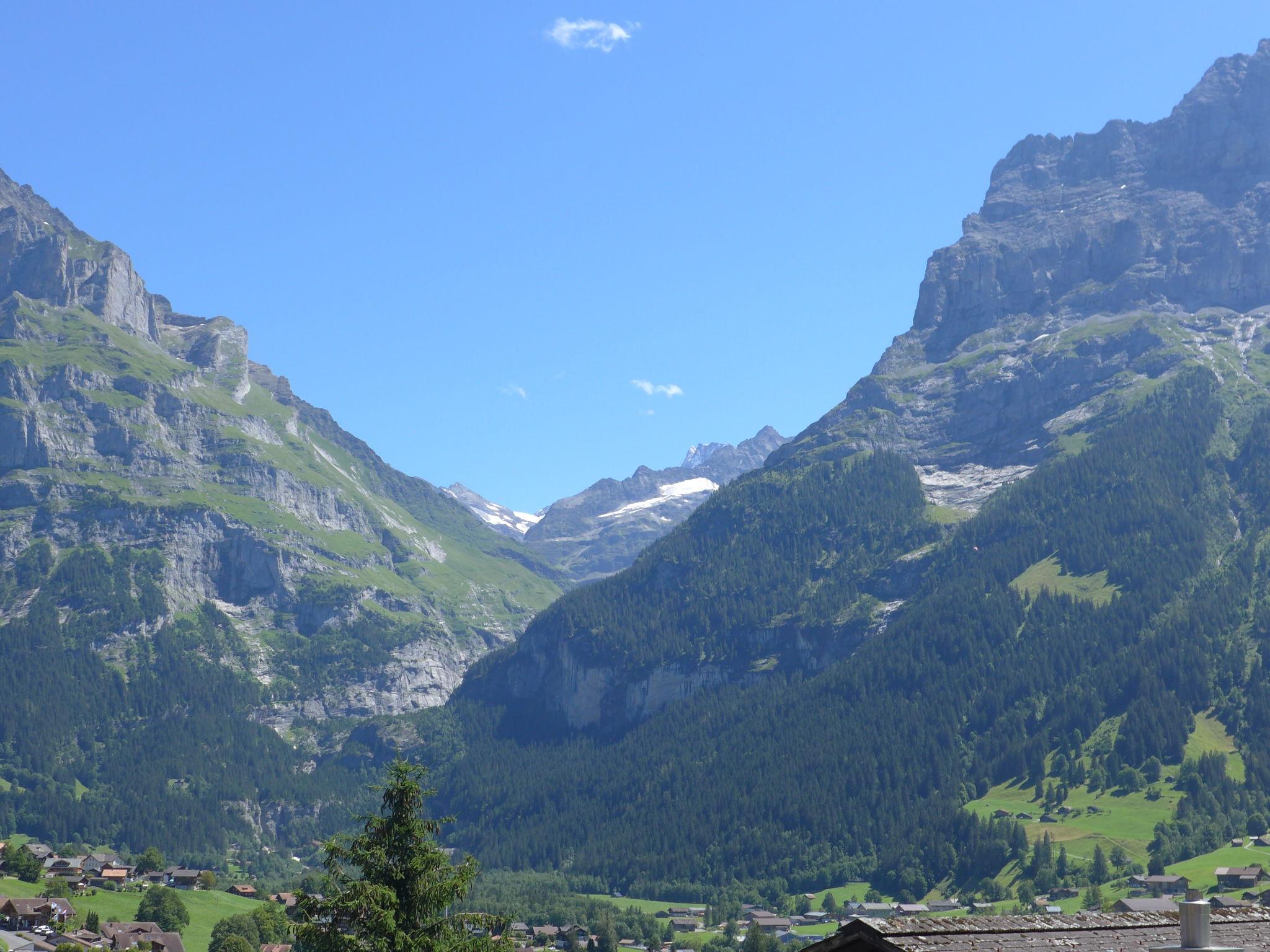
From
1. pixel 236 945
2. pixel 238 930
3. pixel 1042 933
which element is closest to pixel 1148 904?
pixel 236 945

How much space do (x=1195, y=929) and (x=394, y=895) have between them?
77.7 feet

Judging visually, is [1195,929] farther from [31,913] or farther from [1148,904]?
[31,913]

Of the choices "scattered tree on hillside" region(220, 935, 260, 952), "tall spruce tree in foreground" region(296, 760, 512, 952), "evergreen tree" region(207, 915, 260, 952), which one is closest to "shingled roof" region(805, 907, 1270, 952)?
"tall spruce tree in foreground" region(296, 760, 512, 952)

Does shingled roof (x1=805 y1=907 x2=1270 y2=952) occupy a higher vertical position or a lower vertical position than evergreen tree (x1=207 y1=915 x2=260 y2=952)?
higher

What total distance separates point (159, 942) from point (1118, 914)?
556 feet

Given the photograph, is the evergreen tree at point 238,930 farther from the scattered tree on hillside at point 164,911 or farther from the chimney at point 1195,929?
the chimney at point 1195,929

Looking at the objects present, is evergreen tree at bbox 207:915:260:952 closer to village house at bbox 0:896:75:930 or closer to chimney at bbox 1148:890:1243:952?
village house at bbox 0:896:75:930

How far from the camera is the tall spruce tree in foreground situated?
3719 centimetres

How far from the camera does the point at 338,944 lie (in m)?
37.2

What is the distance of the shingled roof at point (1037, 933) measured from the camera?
1898cm

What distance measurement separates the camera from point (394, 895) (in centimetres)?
3778

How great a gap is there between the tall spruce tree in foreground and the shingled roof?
1988 centimetres

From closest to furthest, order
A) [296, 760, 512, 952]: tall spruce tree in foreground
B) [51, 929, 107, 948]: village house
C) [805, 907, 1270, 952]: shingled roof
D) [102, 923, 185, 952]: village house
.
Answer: [805, 907, 1270, 952]: shingled roof → [296, 760, 512, 952]: tall spruce tree in foreground → [51, 929, 107, 948]: village house → [102, 923, 185, 952]: village house

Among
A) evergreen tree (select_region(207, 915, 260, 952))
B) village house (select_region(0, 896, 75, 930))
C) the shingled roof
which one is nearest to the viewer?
the shingled roof
